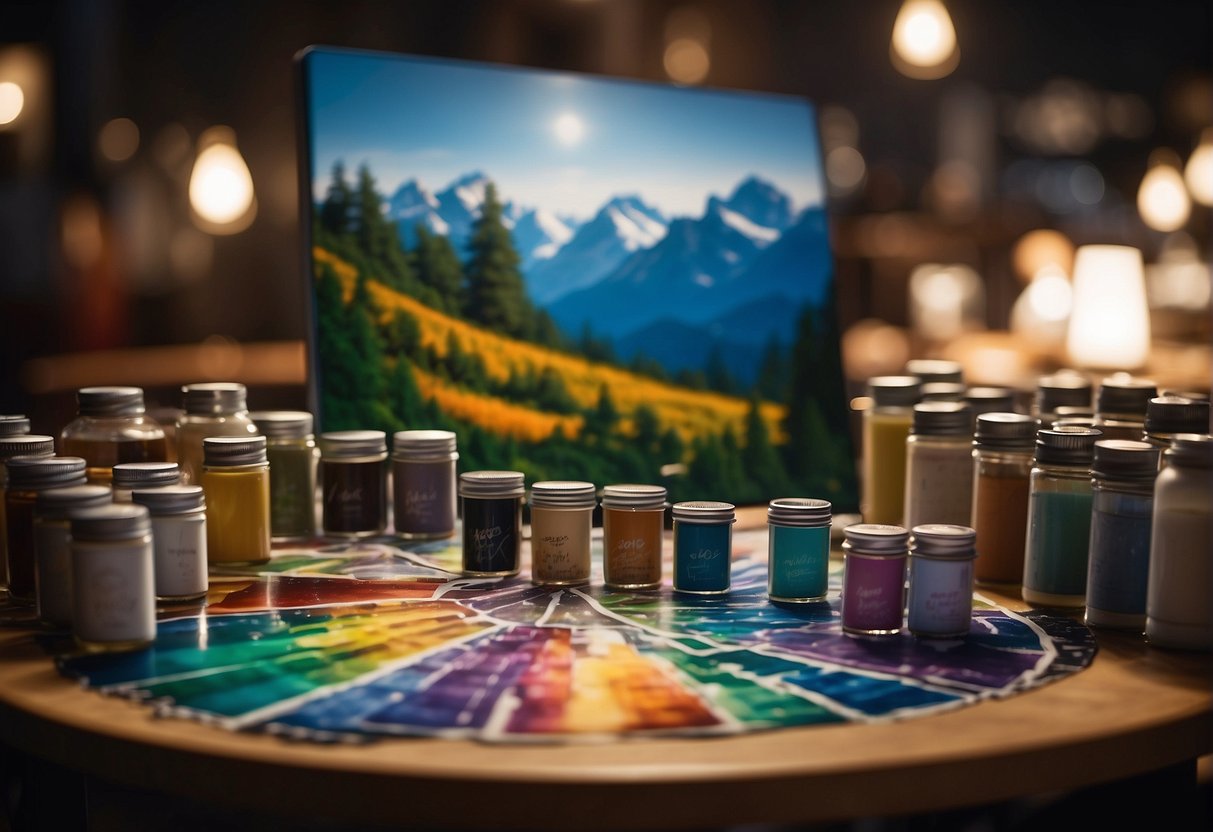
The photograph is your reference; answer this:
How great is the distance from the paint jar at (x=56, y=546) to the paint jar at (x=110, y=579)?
52 millimetres

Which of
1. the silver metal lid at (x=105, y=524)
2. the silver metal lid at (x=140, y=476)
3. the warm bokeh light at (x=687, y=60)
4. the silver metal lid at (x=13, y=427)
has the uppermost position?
the warm bokeh light at (x=687, y=60)

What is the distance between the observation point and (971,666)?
1179mm

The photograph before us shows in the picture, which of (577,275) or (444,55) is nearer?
(577,275)

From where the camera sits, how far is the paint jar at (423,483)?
168 centimetres

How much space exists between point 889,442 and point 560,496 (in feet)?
1.85

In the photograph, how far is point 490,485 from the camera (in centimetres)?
148

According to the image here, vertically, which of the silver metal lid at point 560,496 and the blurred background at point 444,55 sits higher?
the blurred background at point 444,55

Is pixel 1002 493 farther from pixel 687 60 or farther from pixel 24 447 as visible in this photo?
pixel 687 60

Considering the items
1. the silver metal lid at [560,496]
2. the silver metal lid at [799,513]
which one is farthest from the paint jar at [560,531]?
the silver metal lid at [799,513]

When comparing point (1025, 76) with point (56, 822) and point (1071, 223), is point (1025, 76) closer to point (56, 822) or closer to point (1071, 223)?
point (1071, 223)

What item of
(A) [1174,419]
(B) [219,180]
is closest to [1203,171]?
(B) [219,180]

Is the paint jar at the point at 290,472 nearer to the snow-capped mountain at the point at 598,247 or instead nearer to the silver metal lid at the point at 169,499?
the silver metal lid at the point at 169,499

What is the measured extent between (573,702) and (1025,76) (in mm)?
10878

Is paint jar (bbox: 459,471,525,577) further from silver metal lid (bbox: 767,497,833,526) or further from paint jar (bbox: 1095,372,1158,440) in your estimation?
paint jar (bbox: 1095,372,1158,440)
